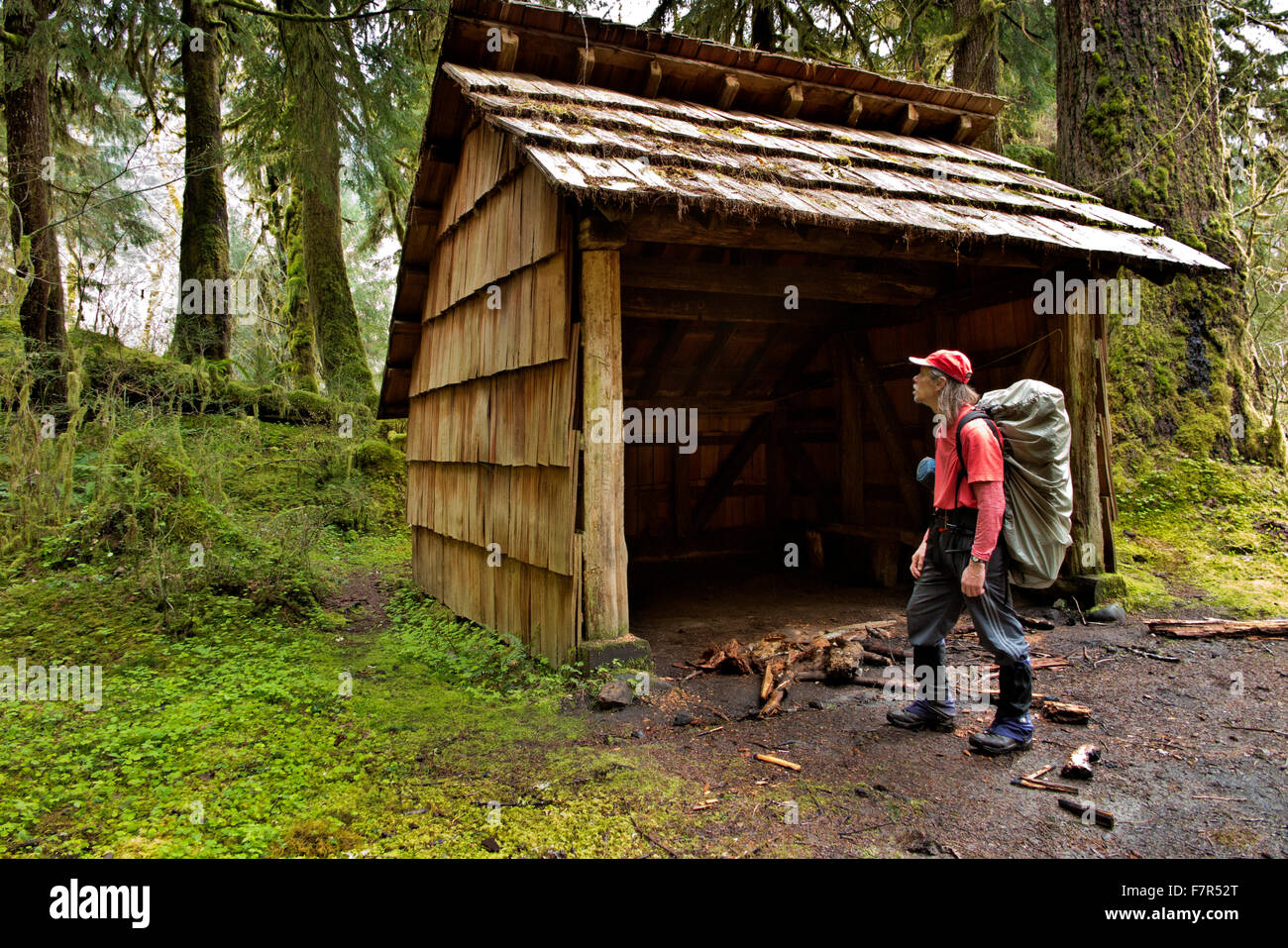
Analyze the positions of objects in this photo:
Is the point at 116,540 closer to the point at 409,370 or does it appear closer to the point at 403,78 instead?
the point at 409,370

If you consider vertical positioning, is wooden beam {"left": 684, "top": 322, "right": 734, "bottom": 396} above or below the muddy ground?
above

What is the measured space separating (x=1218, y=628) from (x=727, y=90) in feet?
21.3

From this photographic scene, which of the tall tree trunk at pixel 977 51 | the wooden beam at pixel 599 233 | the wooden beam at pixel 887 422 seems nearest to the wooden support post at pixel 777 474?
the wooden beam at pixel 887 422

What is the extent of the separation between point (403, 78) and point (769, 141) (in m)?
7.17

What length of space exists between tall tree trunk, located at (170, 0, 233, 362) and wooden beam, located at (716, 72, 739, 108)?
7892 mm

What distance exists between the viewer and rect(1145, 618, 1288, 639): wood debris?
5.88m

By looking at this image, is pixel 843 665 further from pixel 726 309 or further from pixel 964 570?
pixel 726 309

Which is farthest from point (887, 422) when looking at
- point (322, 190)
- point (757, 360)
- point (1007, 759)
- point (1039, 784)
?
point (322, 190)

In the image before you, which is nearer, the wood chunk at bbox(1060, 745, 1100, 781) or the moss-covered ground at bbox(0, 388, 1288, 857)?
the moss-covered ground at bbox(0, 388, 1288, 857)

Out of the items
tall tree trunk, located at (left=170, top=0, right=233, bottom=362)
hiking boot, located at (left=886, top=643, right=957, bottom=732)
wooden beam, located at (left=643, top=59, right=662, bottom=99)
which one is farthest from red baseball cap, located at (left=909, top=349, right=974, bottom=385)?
tall tree trunk, located at (left=170, top=0, right=233, bottom=362)

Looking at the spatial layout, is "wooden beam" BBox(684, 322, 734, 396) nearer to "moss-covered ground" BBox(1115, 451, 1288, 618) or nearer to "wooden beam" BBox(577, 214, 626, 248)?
"wooden beam" BBox(577, 214, 626, 248)

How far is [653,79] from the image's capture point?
22.6ft

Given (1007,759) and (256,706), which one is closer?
(1007,759)

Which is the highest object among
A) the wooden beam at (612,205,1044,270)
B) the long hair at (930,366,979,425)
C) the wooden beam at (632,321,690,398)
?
the wooden beam at (612,205,1044,270)
